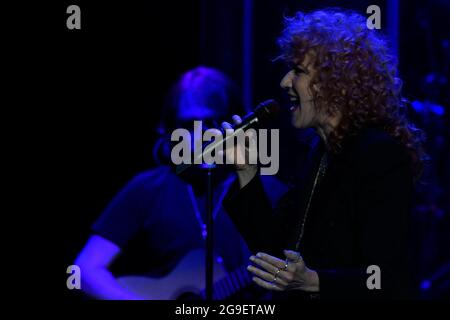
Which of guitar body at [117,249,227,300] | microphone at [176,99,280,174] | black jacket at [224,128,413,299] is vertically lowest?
guitar body at [117,249,227,300]

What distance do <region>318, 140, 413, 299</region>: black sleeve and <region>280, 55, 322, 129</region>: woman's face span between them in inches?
9.6

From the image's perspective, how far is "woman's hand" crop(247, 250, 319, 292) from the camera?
1.47 metres

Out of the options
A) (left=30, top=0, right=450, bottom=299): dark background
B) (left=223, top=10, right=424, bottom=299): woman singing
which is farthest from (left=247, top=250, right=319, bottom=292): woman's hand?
(left=30, top=0, right=450, bottom=299): dark background

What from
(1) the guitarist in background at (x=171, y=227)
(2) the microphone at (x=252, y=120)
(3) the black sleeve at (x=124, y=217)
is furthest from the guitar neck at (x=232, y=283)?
(2) the microphone at (x=252, y=120)

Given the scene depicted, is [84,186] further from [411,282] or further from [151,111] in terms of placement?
[411,282]

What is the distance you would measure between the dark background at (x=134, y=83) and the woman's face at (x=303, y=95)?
97cm

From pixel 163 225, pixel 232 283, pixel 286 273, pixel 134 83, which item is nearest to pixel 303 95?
pixel 286 273

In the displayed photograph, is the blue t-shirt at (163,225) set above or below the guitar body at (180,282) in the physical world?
above

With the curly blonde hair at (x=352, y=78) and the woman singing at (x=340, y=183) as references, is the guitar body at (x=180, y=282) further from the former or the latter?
the curly blonde hair at (x=352, y=78)

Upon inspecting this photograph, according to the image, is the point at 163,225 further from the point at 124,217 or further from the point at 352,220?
the point at 352,220

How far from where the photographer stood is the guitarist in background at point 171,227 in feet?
8.07

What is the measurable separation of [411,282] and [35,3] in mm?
2133

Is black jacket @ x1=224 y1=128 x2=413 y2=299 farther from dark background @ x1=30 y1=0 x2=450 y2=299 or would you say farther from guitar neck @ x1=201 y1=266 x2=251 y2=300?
dark background @ x1=30 y1=0 x2=450 y2=299

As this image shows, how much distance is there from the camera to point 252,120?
1671mm
